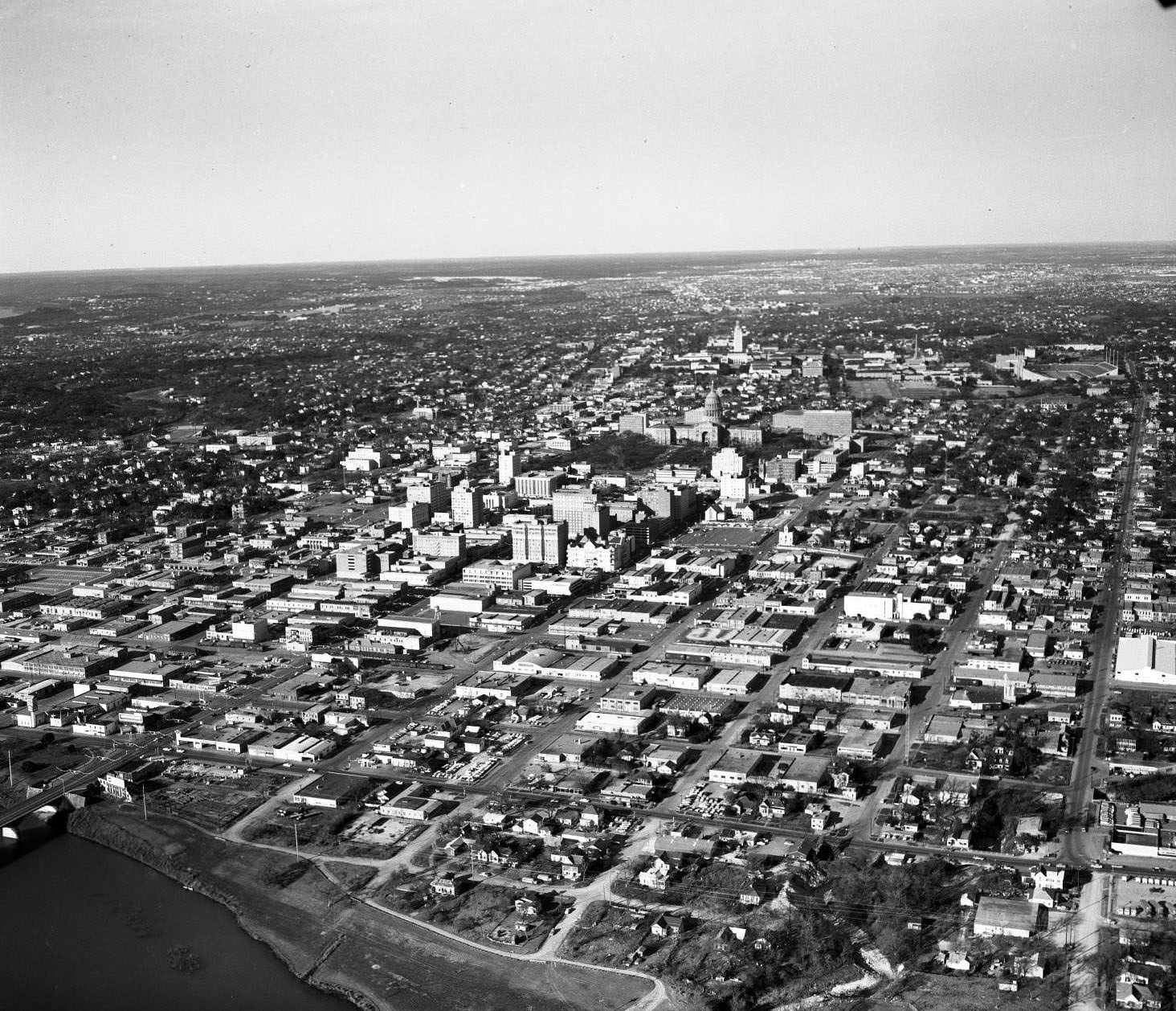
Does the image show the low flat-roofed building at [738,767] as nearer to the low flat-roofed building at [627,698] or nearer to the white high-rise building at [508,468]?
the low flat-roofed building at [627,698]

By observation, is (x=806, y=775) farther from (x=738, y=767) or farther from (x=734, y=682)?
(x=734, y=682)

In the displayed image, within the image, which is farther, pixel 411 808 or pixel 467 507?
pixel 467 507

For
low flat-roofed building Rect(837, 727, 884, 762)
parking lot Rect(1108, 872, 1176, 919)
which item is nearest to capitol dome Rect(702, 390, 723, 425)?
low flat-roofed building Rect(837, 727, 884, 762)

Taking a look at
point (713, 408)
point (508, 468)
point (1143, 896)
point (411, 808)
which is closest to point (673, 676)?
point (411, 808)

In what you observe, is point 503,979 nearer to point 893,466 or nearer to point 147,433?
point 893,466

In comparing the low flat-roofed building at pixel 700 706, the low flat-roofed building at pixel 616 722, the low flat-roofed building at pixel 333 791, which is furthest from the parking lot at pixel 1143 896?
the low flat-roofed building at pixel 333 791

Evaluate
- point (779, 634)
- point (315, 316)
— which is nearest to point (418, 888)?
point (779, 634)

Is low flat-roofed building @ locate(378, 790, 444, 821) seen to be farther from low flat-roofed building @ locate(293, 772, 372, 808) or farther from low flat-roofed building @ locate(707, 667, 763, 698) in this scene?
low flat-roofed building @ locate(707, 667, 763, 698)
